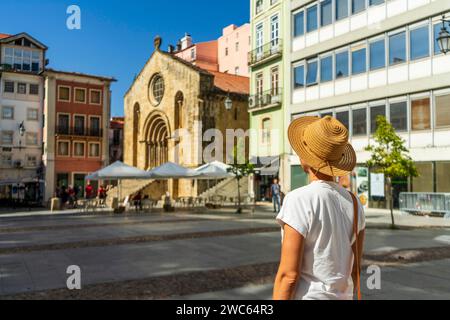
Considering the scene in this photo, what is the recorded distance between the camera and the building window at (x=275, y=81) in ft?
104

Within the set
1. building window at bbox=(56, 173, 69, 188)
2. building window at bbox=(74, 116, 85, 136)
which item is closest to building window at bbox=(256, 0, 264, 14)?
building window at bbox=(74, 116, 85, 136)

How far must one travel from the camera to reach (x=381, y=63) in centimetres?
2361

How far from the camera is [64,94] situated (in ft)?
157

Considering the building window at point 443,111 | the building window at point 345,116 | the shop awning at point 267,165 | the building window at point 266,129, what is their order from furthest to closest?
1. the building window at point 266,129
2. the shop awning at point 267,165
3. the building window at point 345,116
4. the building window at point 443,111

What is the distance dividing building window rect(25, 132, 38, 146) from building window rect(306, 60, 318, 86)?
32.9m

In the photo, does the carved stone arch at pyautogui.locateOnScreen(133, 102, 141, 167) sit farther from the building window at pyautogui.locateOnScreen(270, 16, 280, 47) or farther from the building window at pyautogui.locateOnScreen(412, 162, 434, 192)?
the building window at pyautogui.locateOnScreen(412, 162, 434, 192)

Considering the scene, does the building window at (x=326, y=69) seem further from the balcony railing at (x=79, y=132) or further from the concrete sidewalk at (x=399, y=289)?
the balcony railing at (x=79, y=132)

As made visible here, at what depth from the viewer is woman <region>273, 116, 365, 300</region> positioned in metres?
2.11

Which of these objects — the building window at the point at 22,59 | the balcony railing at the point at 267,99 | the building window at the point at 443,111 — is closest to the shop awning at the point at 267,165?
the balcony railing at the point at 267,99

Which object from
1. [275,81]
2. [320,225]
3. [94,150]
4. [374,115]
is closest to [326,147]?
[320,225]

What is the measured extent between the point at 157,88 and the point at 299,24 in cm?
2223

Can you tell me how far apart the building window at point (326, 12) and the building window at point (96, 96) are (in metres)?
30.8
